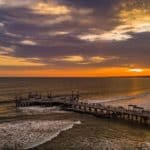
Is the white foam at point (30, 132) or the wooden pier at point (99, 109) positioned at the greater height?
the wooden pier at point (99, 109)

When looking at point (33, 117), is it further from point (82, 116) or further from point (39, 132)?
point (39, 132)

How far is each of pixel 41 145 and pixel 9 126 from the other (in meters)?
13.2

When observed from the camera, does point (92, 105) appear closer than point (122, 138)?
No

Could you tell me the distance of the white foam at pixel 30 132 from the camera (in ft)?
117

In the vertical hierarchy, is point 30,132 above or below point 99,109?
below

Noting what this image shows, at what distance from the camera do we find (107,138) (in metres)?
38.5

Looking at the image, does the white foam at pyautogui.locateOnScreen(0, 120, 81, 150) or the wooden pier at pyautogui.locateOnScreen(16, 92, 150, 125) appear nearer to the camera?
the white foam at pyautogui.locateOnScreen(0, 120, 81, 150)

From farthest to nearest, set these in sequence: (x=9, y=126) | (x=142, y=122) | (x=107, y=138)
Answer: (x=142, y=122), (x=9, y=126), (x=107, y=138)

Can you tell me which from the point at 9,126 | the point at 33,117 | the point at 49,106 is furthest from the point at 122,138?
the point at 49,106

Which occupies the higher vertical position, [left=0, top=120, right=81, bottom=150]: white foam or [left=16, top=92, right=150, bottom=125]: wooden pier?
[left=16, top=92, right=150, bottom=125]: wooden pier

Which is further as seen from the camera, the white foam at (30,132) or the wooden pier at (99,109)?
the wooden pier at (99,109)

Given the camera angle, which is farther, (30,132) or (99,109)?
(99,109)

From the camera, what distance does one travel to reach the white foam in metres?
35.7

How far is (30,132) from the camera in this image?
40.9m
